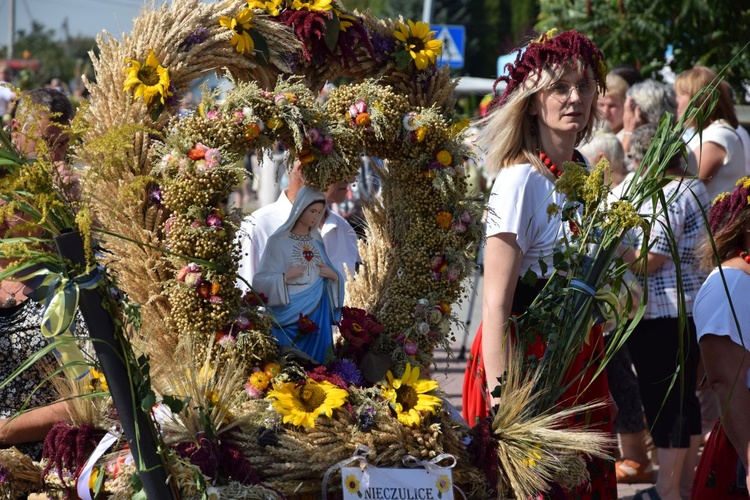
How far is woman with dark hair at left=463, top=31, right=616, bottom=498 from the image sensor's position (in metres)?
3.03

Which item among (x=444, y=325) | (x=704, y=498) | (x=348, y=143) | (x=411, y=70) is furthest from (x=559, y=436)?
(x=411, y=70)

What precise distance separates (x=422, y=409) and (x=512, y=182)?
90cm

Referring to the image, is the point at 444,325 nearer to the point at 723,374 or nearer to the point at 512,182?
the point at 512,182

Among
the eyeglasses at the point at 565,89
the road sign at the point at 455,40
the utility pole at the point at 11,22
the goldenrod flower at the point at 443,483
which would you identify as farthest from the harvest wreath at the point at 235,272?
the utility pole at the point at 11,22

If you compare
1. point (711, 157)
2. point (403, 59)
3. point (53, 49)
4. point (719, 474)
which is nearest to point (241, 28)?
point (403, 59)

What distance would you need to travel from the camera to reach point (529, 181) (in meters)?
3.12

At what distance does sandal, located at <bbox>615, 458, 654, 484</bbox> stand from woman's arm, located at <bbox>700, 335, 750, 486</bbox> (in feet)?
7.46

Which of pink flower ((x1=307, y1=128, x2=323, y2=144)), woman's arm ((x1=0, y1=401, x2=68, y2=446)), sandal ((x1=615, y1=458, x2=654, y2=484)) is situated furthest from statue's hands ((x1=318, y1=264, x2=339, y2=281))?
sandal ((x1=615, y1=458, x2=654, y2=484))

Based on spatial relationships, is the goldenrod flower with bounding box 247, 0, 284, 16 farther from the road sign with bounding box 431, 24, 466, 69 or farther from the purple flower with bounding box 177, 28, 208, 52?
the road sign with bounding box 431, 24, 466, 69

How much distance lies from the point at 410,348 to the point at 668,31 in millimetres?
5858

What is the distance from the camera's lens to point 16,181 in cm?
194

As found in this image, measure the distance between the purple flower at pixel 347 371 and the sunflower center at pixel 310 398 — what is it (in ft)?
0.49

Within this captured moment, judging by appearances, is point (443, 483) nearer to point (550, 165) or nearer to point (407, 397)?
point (407, 397)

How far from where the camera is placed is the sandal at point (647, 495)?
4832 mm
